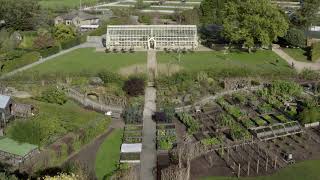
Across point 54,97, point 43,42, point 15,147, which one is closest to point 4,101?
point 54,97

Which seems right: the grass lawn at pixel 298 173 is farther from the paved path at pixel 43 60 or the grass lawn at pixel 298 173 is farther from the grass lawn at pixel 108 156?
the paved path at pixel 43 60

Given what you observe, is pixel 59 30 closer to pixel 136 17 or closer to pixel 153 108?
pixel 136 17

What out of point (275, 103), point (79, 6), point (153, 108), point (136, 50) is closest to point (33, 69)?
point (136, 50)

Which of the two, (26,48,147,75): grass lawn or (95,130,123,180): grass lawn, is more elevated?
(26,48,147,75): grass lawn

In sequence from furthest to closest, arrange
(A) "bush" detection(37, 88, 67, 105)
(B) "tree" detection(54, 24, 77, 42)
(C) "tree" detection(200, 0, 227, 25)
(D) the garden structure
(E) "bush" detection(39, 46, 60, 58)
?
(C) "tree" detection(200, 0, 227, 25) < (B) "tree" detection(54, 24, 77, 42) < (E) "bush" detection(39, 46, 60, 58) < (A) "bush" detection(37, 88, 67, 105) < (D) the garden structure

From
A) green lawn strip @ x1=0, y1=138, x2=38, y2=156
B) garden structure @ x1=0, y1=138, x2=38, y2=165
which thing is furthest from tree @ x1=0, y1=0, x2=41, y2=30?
garden structure @ x1=0, y1=138, x2=38, y2=165

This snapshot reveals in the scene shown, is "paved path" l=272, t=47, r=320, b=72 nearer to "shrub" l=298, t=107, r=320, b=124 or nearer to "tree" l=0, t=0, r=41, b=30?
"shrub" l=298, t=107, r=320, b=124

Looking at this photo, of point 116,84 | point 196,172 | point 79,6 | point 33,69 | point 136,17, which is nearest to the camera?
point 196,172
